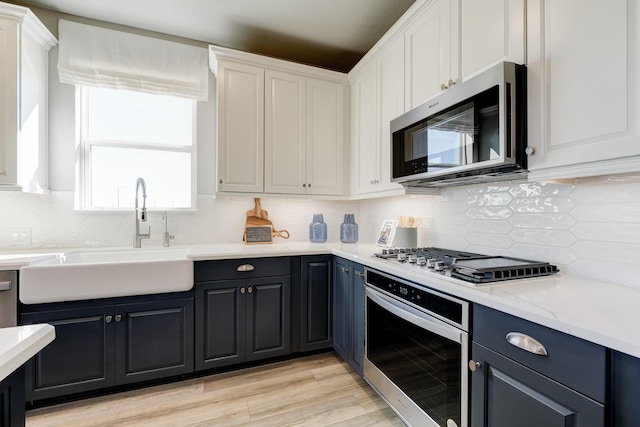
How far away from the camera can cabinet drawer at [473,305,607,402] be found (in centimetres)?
74

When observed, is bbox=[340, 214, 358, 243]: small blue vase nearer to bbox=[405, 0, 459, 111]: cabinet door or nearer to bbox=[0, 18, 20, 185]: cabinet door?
bbox=[405, 0, 459, 111]: cabinet door

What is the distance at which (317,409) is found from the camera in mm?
1724

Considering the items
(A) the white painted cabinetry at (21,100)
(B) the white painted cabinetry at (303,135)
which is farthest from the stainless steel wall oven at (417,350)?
(A) the white painted cabinetry at (21,100)

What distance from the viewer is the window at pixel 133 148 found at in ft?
7.67

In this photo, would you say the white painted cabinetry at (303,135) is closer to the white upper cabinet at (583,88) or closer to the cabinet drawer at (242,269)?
the cabinet drawer at (242,269)

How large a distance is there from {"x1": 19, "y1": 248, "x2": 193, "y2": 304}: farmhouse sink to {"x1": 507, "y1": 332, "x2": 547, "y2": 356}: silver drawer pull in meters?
1.79

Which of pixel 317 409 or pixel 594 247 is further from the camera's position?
pixel 317 409

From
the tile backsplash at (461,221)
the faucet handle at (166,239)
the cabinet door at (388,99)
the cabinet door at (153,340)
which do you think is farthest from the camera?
the faucet handle at (166,239)

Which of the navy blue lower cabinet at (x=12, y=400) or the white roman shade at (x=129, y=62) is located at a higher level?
the white roman shade at (x=129, y=62)

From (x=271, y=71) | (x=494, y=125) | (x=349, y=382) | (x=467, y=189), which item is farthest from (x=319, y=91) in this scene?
(x=349, y=382)

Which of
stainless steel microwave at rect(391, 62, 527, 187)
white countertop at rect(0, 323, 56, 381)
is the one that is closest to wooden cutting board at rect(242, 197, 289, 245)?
stainless steel microwave at rect(391, 62, 527, 187)

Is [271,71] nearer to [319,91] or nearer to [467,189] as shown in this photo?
[319,91]

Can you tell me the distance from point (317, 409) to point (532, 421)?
120cm

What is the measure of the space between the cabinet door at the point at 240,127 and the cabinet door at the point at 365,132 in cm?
82
